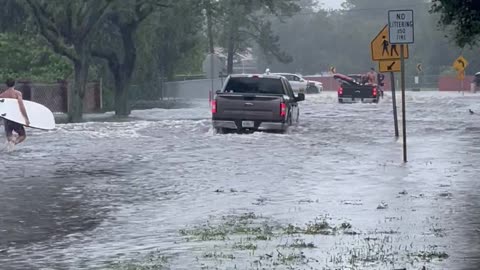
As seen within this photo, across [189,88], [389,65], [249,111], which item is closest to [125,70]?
[249,111]

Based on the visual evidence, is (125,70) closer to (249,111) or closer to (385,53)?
(249,111)

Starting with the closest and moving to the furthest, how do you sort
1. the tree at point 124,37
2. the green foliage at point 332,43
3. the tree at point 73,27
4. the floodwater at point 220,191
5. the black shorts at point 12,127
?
the floodwater at point 220,191, the black shorts at point 12,127, the tree at point 73,27, the tree at point 124,37, the green foliage at point 332,43

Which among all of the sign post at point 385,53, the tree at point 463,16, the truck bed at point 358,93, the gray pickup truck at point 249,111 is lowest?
the truck bed at point 358,93

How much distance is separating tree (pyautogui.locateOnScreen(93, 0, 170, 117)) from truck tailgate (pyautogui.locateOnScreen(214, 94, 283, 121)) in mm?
12628

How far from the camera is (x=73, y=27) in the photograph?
43.0 metres

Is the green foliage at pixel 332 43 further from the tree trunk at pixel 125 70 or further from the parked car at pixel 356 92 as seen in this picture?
the tree trunk at pixel 125 70

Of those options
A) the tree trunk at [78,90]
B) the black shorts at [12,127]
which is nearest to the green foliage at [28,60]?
the tree trunk at [78,90]

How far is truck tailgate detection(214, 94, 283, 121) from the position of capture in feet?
103

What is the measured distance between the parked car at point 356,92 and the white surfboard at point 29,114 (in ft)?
109

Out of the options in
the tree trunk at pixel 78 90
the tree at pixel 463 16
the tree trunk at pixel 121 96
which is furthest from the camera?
the tree trunk at pixel 121 96

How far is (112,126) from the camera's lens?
3853 centimetres

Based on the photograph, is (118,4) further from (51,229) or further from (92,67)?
(51,229)

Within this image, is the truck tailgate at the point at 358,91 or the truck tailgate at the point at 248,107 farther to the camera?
the truck tailgate at the point at 358,91

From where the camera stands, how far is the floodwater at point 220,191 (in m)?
12.6
